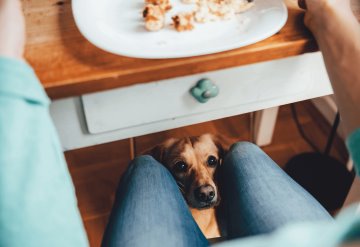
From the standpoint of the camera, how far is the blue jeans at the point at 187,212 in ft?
1.95

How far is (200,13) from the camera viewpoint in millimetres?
668

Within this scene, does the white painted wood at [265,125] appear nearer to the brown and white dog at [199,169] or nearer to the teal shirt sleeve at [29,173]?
the brown and white dog at [199,169]

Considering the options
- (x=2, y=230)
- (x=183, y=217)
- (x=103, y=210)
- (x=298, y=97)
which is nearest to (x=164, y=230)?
(x=183, y=217)

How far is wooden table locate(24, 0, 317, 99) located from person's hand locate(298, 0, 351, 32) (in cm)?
2

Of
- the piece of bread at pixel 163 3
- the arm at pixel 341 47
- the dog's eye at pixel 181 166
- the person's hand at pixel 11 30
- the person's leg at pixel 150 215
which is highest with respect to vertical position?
the person's hand at pixel 11 30

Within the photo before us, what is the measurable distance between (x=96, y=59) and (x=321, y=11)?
14.0 inches

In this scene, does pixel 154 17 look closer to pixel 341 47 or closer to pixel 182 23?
pixel 182 23

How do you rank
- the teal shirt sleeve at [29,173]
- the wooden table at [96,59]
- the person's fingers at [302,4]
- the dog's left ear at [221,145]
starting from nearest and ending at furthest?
the teal shirt sleeve at [29,173], the wooden table at [96,59], the person's fingers at [302,4], the dog's left ear at [221,145]

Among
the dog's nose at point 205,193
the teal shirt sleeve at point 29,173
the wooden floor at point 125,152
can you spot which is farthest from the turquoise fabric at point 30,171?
the wooden floor at point 125,152

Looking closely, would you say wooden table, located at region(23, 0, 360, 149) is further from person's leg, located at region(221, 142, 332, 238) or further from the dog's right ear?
the dog's right ear

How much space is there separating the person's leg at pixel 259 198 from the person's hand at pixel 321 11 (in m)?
0.25

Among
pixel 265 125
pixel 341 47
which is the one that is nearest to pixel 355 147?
pixel 341 47

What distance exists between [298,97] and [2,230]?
53cm

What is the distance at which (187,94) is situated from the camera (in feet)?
2.11
